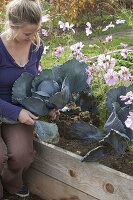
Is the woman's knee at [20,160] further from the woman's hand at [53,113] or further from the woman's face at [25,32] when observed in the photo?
the woman's face at [25,32]

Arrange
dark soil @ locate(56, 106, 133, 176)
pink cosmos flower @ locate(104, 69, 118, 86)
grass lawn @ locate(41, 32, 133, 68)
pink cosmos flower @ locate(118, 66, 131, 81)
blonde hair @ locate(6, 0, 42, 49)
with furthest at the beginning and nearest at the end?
1. grass lawn @ locate(41, 32, 133, 68)
2. pink cosmos flower @ locate(118, 66, 131, 81)
3. pink cosmos flower @ locate(104, 69, 118, 86)
4. blonde hair @ locate(6, 0, 42, 49)
5. dark soil @ locate(56, 106, 133, 176)

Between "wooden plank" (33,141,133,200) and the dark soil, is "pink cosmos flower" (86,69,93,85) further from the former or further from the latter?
"wooden plank" (33,141,133,200)

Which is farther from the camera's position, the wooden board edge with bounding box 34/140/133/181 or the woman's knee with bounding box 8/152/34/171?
the woman's knee with bounding box 8/152/34/171

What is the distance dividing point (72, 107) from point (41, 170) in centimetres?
46

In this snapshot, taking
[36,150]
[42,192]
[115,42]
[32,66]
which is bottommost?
[115,42]

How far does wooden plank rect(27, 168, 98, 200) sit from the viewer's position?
2.79 meters

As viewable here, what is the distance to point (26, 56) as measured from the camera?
304cm

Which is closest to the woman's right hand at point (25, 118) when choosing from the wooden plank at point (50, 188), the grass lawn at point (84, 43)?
the wooden plank at point (50, 188)

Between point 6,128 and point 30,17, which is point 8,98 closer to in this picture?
point 6,128

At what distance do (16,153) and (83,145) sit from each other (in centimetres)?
41

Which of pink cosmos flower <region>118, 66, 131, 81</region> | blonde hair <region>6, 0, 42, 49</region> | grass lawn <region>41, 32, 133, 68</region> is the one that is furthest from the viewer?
grass lawn <region>41, 32, 133, 68</region>

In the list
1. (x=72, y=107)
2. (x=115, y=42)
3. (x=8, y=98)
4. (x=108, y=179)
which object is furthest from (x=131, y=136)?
(x=115, y=42)

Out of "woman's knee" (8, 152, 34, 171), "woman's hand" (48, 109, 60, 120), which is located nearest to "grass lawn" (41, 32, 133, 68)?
"woman's hand" (48, 109, 60, 120)

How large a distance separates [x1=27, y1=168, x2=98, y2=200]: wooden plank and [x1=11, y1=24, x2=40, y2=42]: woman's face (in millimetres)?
845
